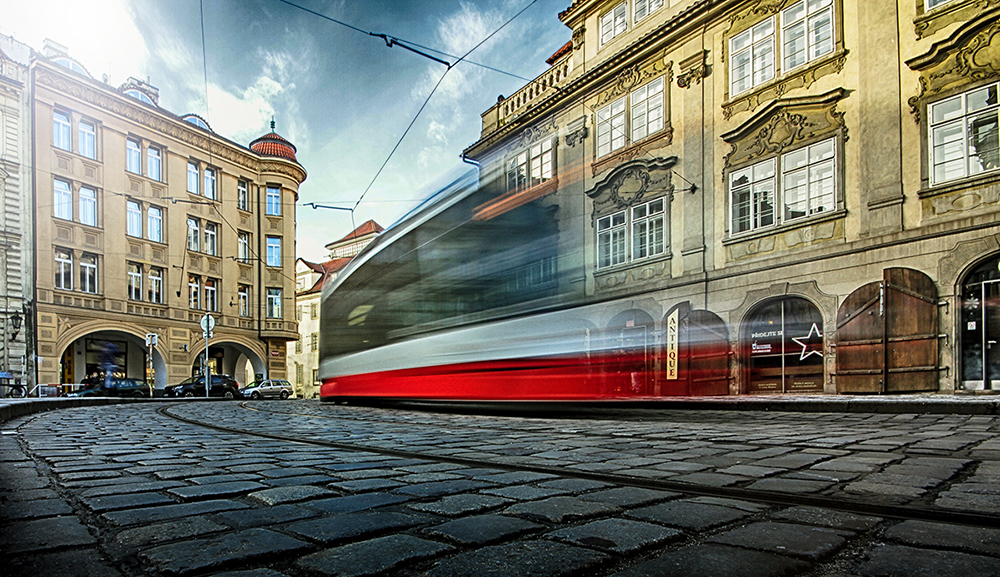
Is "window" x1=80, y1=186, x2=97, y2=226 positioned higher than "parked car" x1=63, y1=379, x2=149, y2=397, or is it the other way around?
"window" x1=80, y1=186, x2=97, y2=226

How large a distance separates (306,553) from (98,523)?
3.23 feet

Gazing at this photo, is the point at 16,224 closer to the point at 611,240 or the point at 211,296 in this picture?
the point at 211,296

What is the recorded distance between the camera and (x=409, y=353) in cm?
1067

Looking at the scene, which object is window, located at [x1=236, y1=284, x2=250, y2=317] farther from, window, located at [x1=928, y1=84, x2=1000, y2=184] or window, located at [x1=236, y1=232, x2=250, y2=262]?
window, located at [x1=928, y1=84, x2=1000, y2=184]

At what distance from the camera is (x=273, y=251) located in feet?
124

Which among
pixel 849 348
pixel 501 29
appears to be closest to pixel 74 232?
pixel 501 29

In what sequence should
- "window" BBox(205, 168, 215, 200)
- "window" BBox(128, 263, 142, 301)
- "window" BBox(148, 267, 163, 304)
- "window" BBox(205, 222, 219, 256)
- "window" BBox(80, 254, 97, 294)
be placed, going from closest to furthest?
"window" BBox(80, 254, 97, 294) < "window" BBox(128, 263, 142, 301) < "window" BBox(148, 267, 163, 304) < "window" BBox(205, 222, 219, 256) < "window" BBox(205, 168, 215, 200)

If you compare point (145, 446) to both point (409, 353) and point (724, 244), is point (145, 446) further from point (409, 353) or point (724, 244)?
point (724, 244)

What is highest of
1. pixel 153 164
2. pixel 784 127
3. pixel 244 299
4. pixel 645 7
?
pixel 645 7

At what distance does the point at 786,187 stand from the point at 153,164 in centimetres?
2835

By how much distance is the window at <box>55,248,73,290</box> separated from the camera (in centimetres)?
2752

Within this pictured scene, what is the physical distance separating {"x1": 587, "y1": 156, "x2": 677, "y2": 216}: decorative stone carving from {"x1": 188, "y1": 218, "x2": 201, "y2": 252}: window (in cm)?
2180

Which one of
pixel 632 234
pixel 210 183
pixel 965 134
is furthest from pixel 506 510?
pixel 210 183

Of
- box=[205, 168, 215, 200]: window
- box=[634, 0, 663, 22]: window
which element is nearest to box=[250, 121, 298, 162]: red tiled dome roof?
box=[205, 168, 215, 200]: window
